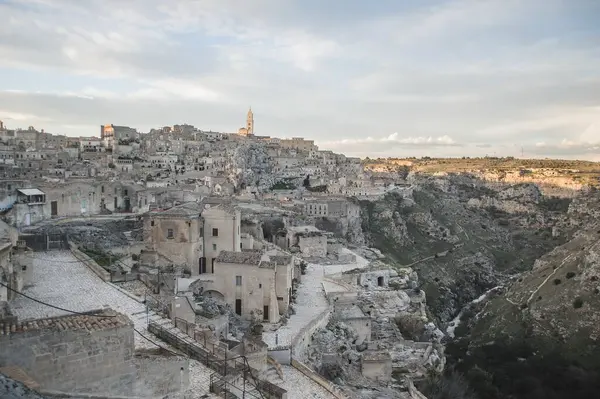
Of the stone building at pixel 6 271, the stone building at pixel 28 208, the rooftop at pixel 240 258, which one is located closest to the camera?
the stone building at pixel 6 271

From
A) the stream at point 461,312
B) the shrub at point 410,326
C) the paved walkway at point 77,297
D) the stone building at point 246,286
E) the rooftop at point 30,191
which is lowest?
the stream at point 461,312

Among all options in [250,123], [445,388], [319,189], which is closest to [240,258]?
[445,388]

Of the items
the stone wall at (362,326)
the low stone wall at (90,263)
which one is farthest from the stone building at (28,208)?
the stone wall at (362,326)

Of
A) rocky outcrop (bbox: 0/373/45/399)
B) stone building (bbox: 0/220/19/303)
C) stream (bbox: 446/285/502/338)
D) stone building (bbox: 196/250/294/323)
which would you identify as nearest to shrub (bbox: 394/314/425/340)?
stone building (bbox: 196/250/294/323)

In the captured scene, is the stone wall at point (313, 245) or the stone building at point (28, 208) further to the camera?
the stone wall at point (313, 245)

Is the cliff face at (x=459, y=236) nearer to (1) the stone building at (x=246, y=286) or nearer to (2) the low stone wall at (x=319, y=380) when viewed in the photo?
(1) the stone building at (x=246, y=286)

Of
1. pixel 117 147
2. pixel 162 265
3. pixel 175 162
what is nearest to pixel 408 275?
pixel 162 265

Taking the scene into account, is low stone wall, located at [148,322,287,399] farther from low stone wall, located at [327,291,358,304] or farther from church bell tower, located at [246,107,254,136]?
church bell tower, located at [246,107,254,136]
